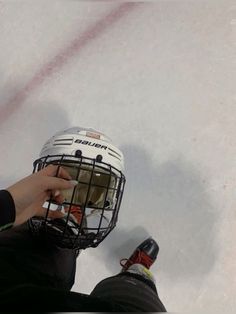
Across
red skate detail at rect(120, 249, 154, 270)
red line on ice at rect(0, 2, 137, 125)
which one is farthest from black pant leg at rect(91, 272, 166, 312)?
red line on ice at rect(0, 2, 137, 125)

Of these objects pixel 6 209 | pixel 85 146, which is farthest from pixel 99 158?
pixel 6 209

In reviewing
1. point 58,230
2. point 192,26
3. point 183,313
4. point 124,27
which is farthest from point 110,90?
point 183,313

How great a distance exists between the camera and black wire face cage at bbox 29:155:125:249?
884 mm

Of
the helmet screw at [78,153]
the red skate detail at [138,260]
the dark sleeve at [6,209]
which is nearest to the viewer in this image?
the dark sleeve at [6,209]

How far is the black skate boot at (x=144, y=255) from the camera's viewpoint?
3.62 feet

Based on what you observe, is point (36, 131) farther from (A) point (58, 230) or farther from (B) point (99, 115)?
(A) point (58, 230)

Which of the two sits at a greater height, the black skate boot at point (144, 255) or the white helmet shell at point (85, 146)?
the white helmet shell at point (85, 146)

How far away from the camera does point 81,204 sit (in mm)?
900

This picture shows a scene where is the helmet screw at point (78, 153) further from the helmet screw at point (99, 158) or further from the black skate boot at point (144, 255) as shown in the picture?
the black skate boot at point (144, 255)

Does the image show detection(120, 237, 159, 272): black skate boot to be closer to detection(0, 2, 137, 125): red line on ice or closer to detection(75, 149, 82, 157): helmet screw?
detection(75, 149, 82, 157): helmet screw

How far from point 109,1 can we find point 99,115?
349mm

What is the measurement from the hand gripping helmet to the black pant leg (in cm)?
10

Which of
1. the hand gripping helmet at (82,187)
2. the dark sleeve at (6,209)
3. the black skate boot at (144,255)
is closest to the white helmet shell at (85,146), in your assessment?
the hand gripping helmet at (82,187)

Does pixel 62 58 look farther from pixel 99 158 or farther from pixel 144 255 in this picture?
pixel 144 255
